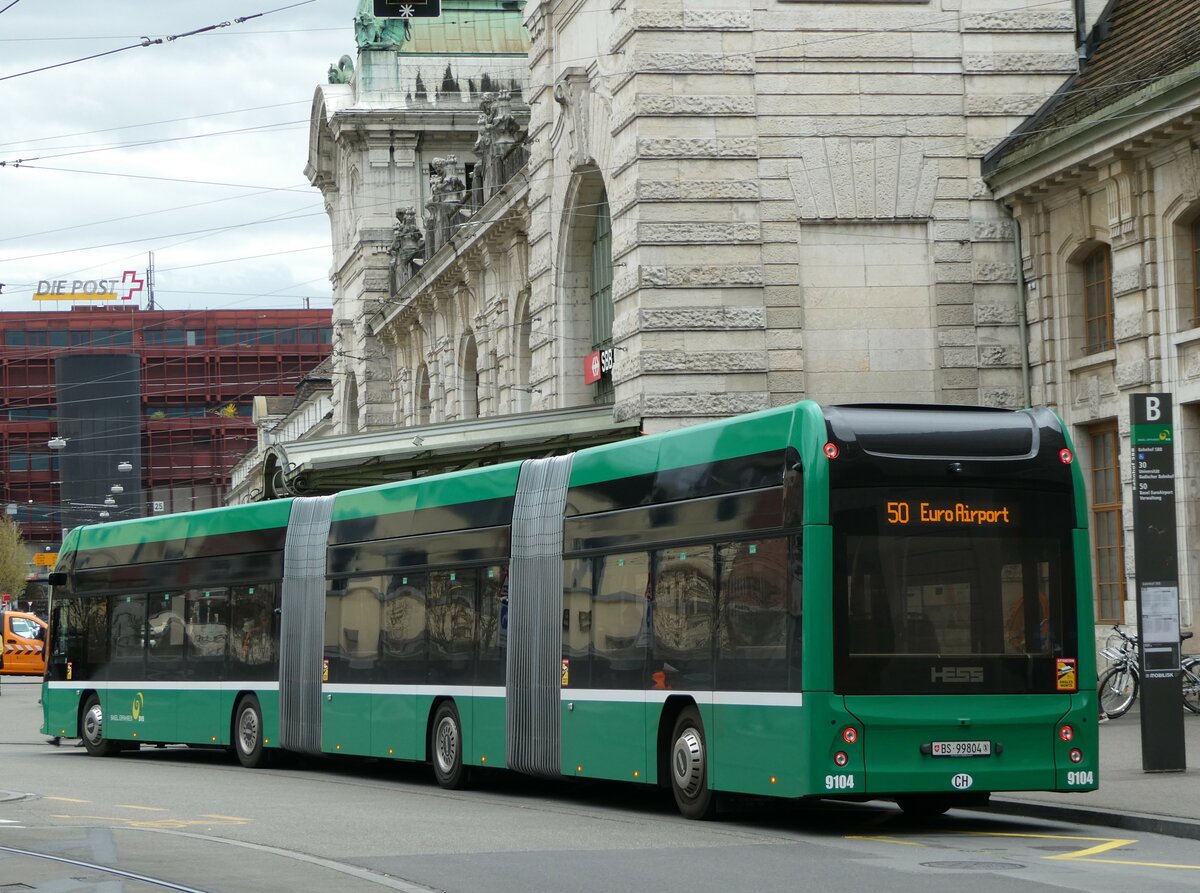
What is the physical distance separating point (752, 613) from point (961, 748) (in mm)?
1663

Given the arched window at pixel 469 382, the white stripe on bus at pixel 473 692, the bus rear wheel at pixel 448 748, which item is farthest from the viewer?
the arched window at pixel 469 382

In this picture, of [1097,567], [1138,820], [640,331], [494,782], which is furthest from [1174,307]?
[1138,820]

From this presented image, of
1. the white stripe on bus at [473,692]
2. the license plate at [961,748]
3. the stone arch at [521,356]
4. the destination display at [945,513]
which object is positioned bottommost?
the license plate at [961,748]

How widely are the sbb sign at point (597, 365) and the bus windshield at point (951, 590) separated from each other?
773 inches

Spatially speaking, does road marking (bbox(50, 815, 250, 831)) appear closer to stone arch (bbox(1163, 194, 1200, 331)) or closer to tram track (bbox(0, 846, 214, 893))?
tram track (bbox(0, 846, 214, 893))

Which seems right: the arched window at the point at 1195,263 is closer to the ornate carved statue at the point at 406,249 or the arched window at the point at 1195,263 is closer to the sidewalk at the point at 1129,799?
the sidewalk at the point at 1129,799

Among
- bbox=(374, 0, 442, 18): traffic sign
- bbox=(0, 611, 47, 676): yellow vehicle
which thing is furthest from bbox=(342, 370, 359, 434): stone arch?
bbox=(374, 0, 442, 18): traffic sign

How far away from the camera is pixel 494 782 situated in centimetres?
1991

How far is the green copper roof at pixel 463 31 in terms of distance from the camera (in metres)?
62.4

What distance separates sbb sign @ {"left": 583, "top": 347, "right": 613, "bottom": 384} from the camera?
3378 centimetres

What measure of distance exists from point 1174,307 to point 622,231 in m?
8.45

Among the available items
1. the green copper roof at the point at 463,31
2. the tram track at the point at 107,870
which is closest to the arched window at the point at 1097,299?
the tram track at the point at 107,870

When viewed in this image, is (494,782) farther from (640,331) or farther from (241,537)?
(640,331)

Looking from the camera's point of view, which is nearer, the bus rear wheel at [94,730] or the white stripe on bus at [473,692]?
the white stripe on bus at [473,692]
